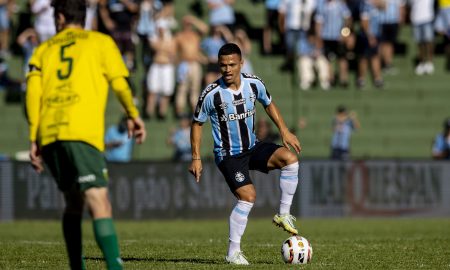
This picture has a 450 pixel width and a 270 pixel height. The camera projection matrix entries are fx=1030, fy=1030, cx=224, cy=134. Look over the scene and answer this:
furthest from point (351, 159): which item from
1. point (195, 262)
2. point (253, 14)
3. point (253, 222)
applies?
point (195, 262)

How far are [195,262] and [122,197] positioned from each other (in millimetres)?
9738

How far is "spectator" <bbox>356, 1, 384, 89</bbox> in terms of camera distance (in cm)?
2480

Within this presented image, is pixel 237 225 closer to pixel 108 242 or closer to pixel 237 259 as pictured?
pixel 237 259

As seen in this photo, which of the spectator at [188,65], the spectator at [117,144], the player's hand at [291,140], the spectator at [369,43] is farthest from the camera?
the spectator at [369,43]

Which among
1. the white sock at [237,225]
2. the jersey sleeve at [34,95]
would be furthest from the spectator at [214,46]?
the jersey sleeve at [34,95]

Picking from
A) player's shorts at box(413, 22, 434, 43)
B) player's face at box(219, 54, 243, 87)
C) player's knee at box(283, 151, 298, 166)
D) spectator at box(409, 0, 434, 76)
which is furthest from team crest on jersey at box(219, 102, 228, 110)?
player's shorts at box(413, 22, 434, 43)

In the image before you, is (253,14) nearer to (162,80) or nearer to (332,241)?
(162,80)

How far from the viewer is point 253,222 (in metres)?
20.1

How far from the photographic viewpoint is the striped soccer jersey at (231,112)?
1104 centimetres

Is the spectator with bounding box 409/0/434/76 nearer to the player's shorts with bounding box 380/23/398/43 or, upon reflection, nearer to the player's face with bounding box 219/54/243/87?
the player's shorts with bounding box 380/23/398/43

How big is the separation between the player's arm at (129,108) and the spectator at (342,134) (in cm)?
1523

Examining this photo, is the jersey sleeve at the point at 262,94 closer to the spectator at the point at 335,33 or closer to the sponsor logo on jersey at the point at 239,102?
the sponsor logo on jersey at the point at 239,102

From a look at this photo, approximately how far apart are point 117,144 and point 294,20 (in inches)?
220

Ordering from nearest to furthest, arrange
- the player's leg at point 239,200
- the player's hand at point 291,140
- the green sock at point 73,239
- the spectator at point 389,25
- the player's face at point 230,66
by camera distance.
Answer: the green sock at point 73,239
the player's leg at point 239,200
the player's face at point 230,66
the player's hand at point 291,140
the spectator at point 389,25
